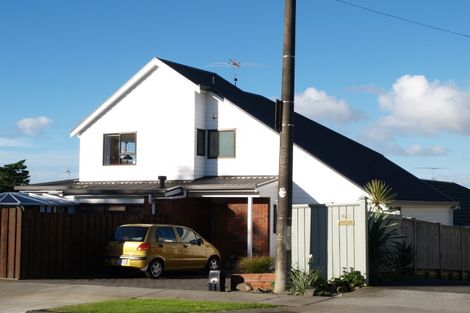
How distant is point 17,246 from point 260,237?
913 cm

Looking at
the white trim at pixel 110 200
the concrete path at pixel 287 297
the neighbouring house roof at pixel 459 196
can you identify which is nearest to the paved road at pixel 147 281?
the concrete path at pixel 287 297

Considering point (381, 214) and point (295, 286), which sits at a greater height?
point (381, 214)

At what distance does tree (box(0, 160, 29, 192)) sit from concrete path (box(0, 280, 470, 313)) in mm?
31423

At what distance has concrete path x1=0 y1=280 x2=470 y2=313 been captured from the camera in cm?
1462

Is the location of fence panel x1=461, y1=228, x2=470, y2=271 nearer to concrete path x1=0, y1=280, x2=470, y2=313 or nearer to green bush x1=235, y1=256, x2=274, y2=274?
green bush x1=235, y1=256, x2=274, y2=274

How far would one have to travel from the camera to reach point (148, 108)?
99.6ft

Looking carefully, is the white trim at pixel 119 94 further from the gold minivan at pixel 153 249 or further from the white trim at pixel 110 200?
the gold minivan at pixel 153 249

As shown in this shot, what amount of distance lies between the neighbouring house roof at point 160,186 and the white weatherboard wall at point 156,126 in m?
0.47

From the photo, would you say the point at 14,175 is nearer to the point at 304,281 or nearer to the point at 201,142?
the point at 201,142

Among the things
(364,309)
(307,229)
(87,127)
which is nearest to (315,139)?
(87,127)

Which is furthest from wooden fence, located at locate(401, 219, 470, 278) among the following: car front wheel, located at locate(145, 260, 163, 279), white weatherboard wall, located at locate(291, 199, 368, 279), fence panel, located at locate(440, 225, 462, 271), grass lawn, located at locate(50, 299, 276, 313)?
grass lawn, located at locate(50, 299, 276, 313)

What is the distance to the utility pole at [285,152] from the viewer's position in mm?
17062

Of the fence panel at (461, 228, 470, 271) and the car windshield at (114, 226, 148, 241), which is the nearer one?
the car windshield at (114, 226, 148, 241)

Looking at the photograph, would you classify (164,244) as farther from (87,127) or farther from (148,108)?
(87,127)
